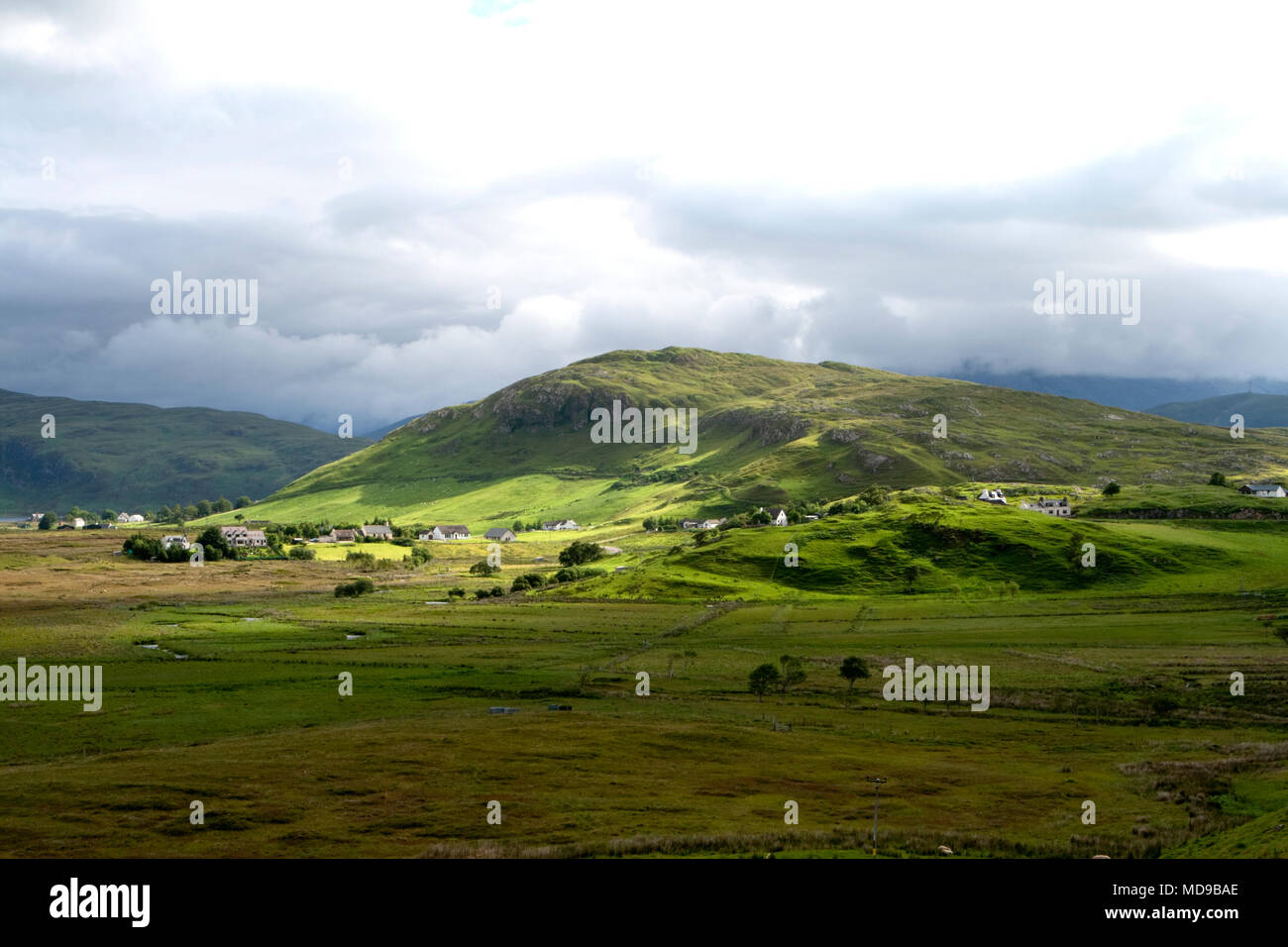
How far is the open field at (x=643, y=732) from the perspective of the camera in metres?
49.2

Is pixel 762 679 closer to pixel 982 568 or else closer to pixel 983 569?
pixel 983 569

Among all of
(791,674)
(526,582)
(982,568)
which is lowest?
(791,674)

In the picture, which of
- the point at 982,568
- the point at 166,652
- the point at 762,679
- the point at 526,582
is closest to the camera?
the point at 762,679

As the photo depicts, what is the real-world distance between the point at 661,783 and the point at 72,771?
38568 mm

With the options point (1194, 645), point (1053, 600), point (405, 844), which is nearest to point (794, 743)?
point (405, 844)

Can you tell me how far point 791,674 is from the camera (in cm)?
9556

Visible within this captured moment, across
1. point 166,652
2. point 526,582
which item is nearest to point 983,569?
point 526,582

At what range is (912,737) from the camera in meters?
77.6

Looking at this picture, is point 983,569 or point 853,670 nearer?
point 853,670

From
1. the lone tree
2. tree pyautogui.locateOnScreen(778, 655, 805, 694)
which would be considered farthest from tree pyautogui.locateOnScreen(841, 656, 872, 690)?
tree pyautogui.locateOnScreen(778, 655, 805, 694)

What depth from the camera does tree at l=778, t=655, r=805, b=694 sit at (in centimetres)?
9525

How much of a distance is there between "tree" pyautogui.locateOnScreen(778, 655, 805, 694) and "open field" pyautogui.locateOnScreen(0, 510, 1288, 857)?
221 centimetres

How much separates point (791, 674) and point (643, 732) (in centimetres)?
2669
